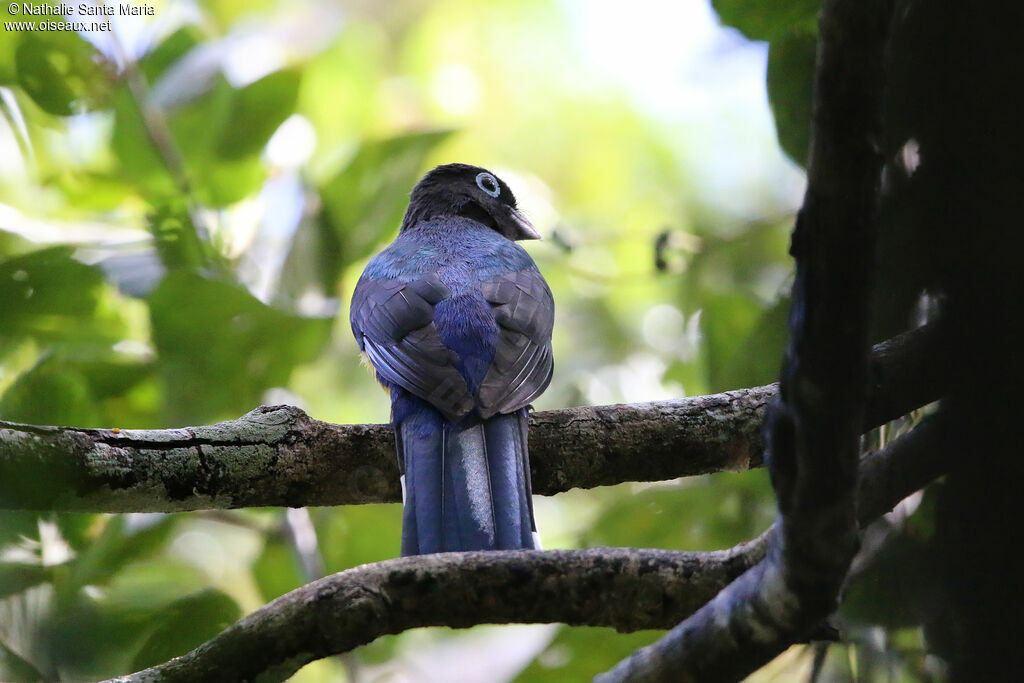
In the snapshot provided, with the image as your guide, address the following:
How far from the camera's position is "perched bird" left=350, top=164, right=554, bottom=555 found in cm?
298

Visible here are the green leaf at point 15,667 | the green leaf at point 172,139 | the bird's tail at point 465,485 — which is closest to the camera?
the green leaf at point 15,667

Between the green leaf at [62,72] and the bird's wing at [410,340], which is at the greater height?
the green leaf at [62,72]

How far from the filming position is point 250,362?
410cm

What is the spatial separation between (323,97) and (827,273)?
5037mm

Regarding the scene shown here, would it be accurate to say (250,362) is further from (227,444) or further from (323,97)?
(323,97)

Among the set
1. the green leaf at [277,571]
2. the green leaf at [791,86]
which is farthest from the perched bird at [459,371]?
the green leaf at [791,86]

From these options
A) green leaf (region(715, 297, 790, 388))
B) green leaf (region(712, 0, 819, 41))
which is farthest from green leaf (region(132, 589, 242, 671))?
green leaf (region(712, 0, 819, 41))

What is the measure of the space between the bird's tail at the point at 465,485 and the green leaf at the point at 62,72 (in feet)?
7.67

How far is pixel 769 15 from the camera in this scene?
3256mm

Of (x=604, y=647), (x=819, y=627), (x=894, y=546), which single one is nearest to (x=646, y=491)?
(x=604, y=647)

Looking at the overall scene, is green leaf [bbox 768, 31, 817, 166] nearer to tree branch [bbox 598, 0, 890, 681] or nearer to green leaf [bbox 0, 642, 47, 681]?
tree branch [bbox 598, 0, 890, 681]

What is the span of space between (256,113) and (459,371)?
2.02 metres

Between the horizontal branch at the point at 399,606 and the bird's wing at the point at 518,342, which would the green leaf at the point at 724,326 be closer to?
the bird's wing at the point at 518,342

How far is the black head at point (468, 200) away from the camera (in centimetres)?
566
